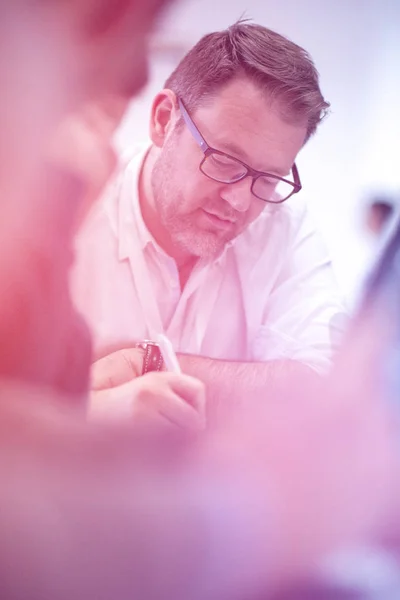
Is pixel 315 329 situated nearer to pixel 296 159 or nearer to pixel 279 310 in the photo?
pixel 279 310

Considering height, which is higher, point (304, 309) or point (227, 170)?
point (227, 170)

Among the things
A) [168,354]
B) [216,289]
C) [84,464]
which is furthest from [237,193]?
[84,464]

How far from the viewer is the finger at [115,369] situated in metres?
0.87

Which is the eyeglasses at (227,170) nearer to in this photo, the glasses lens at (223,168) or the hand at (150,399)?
the glasses lens at (223,168)

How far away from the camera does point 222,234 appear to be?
3.05 feet

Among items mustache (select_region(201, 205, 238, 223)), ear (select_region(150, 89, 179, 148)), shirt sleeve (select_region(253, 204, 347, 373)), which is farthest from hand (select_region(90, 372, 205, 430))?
ear (select_region(150, 89, 179, 148))

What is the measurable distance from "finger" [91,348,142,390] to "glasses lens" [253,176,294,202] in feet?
0.97

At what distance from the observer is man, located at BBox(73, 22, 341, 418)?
872 mm

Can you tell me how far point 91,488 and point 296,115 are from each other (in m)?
0.61

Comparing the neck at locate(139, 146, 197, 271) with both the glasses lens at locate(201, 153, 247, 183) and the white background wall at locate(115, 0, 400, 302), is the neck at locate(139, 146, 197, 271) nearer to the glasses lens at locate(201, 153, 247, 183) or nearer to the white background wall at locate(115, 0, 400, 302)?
the glasses lens at locate(201, 153, 247, 183)

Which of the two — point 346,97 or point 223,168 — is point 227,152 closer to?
point 223,168

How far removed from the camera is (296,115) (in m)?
0.89

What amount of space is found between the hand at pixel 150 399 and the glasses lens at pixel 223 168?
289mm

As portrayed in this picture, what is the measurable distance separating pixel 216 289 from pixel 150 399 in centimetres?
20
